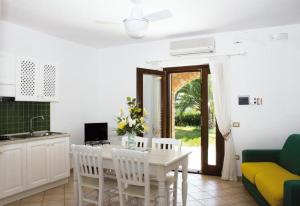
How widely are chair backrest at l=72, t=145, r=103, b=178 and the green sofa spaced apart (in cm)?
181

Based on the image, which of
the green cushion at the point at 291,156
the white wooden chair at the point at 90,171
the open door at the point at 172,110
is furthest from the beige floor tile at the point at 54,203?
the green cushion at the point at 291,156

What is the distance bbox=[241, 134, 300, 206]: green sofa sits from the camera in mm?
2271

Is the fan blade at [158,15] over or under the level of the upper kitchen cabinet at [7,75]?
over

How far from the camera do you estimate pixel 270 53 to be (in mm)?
4145

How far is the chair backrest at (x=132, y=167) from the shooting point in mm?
2420

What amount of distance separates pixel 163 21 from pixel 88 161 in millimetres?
2356

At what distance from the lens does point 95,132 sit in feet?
16.0

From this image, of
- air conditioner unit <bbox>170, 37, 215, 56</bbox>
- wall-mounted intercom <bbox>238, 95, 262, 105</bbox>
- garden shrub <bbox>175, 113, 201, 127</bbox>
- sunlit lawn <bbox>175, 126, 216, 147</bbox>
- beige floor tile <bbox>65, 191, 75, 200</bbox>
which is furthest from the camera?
sunlit lawn <bbox>175, 126, 216, 147</bbox>

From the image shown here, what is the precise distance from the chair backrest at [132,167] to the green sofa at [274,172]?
4.21 feet

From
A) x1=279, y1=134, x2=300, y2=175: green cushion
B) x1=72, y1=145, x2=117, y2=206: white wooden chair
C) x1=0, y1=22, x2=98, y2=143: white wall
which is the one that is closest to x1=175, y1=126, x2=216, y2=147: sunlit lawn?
x1=0, y1=22, x2=98, y2=143: white wall

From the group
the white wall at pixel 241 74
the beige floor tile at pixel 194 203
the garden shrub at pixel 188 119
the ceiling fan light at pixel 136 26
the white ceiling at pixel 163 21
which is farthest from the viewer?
the garden shrub at pixel 188 119

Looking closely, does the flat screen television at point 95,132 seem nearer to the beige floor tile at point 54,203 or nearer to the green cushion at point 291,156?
the beige floor tile at point 54,203

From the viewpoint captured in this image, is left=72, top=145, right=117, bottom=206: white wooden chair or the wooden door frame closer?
left=72, top=145, right=117, bottom=206: white wooden chair

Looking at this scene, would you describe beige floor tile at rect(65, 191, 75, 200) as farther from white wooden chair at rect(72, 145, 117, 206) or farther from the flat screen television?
the flat screen television
